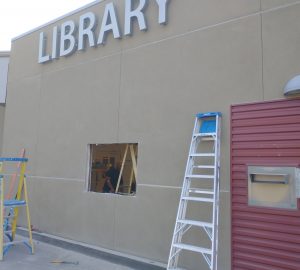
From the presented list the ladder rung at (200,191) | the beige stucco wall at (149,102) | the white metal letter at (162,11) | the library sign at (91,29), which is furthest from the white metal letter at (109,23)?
the ladder rung at (200,191)

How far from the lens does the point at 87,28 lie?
8.17 meters

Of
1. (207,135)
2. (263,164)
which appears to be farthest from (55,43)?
(263,164)

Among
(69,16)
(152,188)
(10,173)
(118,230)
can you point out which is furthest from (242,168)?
(10,173)

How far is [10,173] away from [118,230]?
4.39m

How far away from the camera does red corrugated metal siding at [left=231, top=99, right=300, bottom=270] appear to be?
4.80 meters

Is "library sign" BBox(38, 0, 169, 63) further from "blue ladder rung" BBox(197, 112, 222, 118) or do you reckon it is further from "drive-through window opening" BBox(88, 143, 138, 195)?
"drive-through window opening" BBox(88, 143, 138, 195)

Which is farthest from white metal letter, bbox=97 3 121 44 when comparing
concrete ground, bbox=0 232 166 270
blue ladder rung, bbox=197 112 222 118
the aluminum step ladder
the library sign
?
concrete ground, bbox=0 232 166 270

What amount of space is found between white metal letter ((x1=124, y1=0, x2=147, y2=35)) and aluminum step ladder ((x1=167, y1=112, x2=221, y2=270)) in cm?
240

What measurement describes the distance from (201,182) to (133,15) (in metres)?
3.59

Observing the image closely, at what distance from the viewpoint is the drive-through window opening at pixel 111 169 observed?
26.2ft

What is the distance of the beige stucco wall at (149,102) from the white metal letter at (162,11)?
132 mm

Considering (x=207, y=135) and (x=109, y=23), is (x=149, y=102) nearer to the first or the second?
(x=207, y=135)

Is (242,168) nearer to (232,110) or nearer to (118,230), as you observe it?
(232,110)

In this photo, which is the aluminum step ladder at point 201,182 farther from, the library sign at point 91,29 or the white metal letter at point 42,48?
the white metal letter at point 42,48
